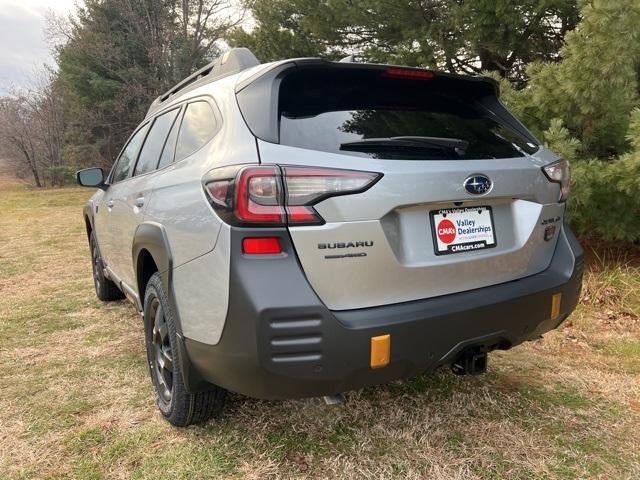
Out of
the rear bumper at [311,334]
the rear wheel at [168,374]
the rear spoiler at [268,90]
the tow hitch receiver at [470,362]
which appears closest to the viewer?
the rear bumper at [311,334]

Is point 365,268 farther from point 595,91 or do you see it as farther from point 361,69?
point 595,91

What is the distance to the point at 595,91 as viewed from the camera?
13.9 ft

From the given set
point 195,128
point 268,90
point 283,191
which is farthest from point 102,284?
point 283,191

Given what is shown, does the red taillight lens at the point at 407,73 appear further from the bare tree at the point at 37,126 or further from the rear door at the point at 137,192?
the bare tree at the point at 37,126

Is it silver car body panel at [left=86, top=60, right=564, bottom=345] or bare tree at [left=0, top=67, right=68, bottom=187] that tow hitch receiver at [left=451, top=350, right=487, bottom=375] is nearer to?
silver car body panel at [left=86, top=60, right=564, bottom=345]

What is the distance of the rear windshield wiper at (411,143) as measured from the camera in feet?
6.40

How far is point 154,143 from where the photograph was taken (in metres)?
3.29

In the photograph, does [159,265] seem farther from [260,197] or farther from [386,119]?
[386,119]

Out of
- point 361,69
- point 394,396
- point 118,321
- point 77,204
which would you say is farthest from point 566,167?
point 77,204

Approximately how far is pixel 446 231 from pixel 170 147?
167cm

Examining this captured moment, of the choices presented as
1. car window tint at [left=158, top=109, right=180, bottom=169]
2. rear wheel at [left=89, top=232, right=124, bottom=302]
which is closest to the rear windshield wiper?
car window tint at [left=158, top=109, right=180, bottom=169]

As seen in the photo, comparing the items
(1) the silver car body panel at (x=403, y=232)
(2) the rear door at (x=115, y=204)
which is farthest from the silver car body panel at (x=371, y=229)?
(2) the rear door at (x=115, y=204)

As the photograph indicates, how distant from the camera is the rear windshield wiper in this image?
1.95m

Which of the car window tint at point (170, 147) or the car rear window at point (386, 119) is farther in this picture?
the car window tint at point (170, 147)
